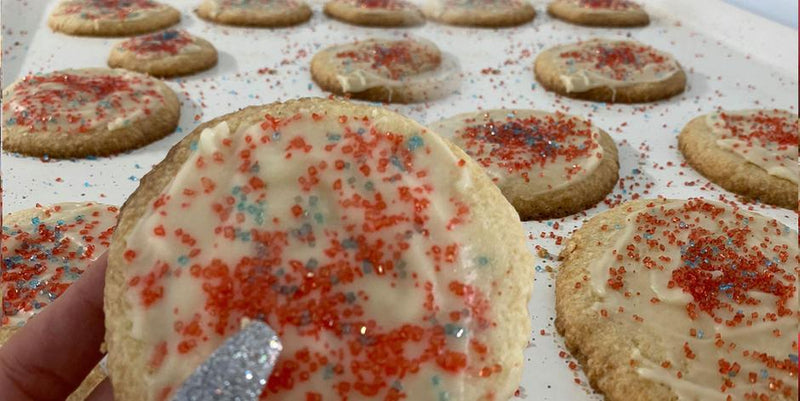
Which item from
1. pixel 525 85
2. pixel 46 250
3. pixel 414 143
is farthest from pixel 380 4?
pixel 414 143

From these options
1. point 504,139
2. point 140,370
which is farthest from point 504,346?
point 504,139

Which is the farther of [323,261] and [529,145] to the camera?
[529,145]

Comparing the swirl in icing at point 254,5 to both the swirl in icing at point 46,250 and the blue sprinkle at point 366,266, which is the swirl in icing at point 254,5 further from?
the blue sprinkle at point 366,266

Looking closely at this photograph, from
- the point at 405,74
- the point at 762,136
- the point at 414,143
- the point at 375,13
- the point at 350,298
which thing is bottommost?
the point at 375,13

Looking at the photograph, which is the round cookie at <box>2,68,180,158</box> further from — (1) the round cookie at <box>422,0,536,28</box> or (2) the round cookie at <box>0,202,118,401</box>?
(1) the round cookie at <box>422,0,536,28</box>

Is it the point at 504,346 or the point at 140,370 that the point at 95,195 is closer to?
the point at 140,370

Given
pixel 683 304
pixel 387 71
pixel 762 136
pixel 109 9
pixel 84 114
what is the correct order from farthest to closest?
pixel 109 9 < pixel 387 71 < pixel 762 136 < pixel 84 114 < pixel 683 304

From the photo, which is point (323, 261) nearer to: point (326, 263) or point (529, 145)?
point (326, 263)
